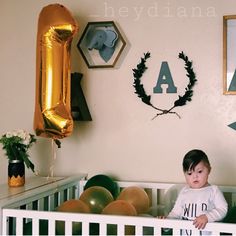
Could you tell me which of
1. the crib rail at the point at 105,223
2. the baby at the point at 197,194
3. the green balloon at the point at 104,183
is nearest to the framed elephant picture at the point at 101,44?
the green balloon at the point at 104,183

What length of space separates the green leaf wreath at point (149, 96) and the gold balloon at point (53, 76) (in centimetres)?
42

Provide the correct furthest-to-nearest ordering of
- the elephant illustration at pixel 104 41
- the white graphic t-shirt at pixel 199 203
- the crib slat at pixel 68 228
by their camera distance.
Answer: the elephant illustration at pixel 104 41
the white graphic t-shirt at pixel 199 203
the crib slat at pixel 68 228

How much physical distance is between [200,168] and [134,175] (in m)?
0.64

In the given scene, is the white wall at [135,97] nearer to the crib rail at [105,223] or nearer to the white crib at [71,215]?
the white crib at [71,215]

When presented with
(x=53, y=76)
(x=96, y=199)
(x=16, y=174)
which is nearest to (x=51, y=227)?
(x=96, y=199)

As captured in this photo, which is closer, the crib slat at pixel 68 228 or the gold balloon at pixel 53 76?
the crib slat at pixel 68 228

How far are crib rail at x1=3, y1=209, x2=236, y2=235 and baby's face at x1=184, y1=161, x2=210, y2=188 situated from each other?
258 mm

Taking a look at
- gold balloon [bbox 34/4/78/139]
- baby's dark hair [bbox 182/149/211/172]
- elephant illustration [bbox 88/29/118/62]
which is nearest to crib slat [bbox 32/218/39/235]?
gold balloon [bbox 34/4/78/139]

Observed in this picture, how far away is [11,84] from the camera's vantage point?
2.63m

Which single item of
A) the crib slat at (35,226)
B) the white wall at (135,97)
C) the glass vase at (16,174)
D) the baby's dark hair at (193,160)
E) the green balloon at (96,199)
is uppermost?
the white wall at (135,97)

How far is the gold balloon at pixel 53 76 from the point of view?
2111 mm

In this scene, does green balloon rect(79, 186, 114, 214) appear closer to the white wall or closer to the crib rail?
the crib rail

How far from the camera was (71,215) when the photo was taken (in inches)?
67.2

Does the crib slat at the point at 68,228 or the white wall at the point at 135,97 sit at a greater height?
the white wall at the point at 135,97
